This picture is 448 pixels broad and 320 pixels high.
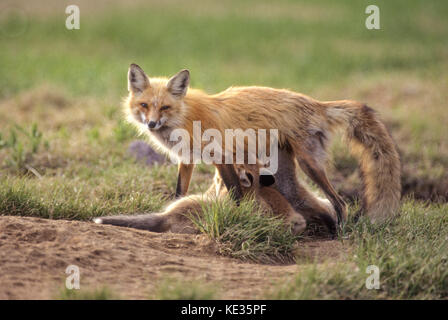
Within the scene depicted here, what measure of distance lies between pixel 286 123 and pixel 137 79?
1926mm

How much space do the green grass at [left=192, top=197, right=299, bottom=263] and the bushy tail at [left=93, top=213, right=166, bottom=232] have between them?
1.56 ft

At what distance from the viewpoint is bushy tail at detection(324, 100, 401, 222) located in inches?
248

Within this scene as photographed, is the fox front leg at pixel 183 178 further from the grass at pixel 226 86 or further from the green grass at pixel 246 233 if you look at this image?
the green grass at pixel 246 233

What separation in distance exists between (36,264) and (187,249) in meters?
1.49

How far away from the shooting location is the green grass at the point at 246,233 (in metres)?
5.35

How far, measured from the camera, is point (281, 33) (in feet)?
74.0

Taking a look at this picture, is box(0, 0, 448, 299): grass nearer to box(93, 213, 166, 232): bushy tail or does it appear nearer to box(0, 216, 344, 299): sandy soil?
box(0, 216, 344, 299): sandy soil

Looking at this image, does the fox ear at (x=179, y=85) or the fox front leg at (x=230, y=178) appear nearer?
the fox front leg at (x=230, y=178)
